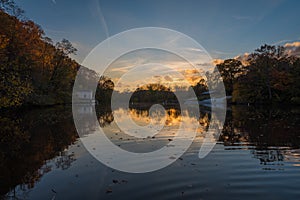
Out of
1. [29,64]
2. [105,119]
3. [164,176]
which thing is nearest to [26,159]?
[164,176]

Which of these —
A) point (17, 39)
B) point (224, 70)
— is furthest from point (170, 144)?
point (224, 70)

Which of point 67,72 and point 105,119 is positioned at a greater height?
point 67,72

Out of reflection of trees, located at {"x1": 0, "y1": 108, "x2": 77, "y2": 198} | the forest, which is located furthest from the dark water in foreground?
the forest

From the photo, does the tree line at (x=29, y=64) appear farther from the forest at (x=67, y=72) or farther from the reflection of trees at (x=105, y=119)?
the reflection of trees at (x=105, y=119)

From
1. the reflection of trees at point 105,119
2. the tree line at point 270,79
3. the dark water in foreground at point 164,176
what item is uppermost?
the tree line at point 270,79

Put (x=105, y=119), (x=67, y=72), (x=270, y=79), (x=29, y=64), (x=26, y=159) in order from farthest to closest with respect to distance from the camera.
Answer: (x=67, y=72)
(x=270, y=79)
(x=29, y=64)
(x=105, y=119)
(x=26, y=159)

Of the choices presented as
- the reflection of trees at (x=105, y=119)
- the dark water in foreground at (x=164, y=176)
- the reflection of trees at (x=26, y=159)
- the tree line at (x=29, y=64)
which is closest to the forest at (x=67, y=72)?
the tree line at (x=29, y=64)

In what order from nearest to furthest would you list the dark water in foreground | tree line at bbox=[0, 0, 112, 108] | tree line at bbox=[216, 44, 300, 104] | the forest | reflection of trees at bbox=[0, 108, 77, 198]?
1. the dark water in foreground
2. reflection of trees at bbox=[0, 108, 77, 198]
3. tree line at bbox=[0, 0, 112, 108]
4. the forest
5. tree line at bbox=[216, 44, 300, 104]

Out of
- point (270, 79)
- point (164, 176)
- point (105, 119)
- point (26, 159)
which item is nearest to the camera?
point (164, 176)

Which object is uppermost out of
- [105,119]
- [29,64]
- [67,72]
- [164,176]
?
[67,72]

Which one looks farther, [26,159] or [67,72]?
[67,72]

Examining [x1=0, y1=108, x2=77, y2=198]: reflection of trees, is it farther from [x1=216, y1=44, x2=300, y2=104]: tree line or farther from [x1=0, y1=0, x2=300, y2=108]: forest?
[x1=216, y1=44, x2=300, y2=104]: tree line

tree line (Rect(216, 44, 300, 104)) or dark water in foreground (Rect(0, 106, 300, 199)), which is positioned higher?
tree line (Rect(216, 44, 300, 104))

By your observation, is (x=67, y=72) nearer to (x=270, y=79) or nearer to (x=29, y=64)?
(x=29, y=64)
